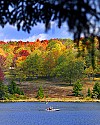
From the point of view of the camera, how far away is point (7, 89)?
5678cm

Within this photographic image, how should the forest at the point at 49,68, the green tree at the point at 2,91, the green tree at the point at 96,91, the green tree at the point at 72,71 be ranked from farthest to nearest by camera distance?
1. the forest at the point at 49,68
2. the green tree at the point at 72,71
3. the green tree at the point at 96,91
4. the green tree at the point at 2,91

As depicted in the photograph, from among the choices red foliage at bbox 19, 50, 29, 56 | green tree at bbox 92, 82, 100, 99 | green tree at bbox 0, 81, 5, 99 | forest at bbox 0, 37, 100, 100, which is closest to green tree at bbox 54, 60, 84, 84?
forest at bbox 0, 37, 100, 100

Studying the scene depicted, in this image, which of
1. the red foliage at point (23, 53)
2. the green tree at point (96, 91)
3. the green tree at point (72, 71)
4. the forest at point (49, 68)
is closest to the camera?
the green tree at point (96, 91)

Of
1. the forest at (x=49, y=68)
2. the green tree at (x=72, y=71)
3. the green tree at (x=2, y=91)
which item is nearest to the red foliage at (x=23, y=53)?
the forest at (x=49, y=68)

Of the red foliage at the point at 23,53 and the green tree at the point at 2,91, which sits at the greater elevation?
the red foliage at the point at 23,53

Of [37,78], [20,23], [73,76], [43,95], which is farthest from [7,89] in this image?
[20,23]

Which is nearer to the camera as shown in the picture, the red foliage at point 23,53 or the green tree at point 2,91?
the green tree at point 2,91

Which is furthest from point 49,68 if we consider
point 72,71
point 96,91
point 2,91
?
point 2,91

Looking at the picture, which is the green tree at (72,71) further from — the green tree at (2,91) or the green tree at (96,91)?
the green tree at (2,91)

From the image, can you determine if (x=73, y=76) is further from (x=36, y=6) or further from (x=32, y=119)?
(x=36, y=6)

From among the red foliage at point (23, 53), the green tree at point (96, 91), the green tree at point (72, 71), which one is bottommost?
the green tree at point (96, 91)

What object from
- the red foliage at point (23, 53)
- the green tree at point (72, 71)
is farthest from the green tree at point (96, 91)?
the red foliage at point (23, 53)

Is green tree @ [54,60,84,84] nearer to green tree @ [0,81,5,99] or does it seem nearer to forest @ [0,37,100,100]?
forest @ [0,37,100,100]

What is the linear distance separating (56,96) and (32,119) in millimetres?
27977
